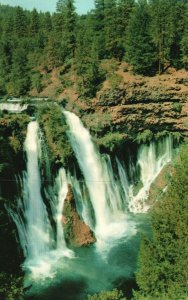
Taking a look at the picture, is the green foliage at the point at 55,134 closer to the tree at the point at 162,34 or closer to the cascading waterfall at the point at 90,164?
the cascading waterfall at the point at 90,164

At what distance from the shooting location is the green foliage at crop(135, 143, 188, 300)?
20719mm

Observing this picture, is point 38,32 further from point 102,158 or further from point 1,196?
point 1,196

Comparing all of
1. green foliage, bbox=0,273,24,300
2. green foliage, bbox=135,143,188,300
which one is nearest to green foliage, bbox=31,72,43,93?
green foliage, bbox=135,143,188,300

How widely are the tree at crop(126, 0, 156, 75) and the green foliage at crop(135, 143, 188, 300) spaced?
29.2 m

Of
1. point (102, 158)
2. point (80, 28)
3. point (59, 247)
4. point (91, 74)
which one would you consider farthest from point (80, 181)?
point (80, 28)

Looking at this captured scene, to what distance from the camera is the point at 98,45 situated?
5541 centimetres

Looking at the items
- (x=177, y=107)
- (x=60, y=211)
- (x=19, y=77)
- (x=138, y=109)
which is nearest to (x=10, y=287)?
(x=60, y=211)

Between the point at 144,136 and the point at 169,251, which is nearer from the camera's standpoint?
the point at 169,251

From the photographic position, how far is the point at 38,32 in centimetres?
7256

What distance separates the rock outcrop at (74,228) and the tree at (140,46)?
2041 cm

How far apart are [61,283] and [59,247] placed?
5048 millimetres

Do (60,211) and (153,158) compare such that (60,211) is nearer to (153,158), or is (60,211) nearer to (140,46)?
(153,158)

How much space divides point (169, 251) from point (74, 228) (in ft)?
47.9

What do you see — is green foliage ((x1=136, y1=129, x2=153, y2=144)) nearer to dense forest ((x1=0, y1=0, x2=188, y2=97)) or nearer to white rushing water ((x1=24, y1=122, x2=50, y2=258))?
dense forest ((x1=0, y1=0, x2=188, y2=97))
